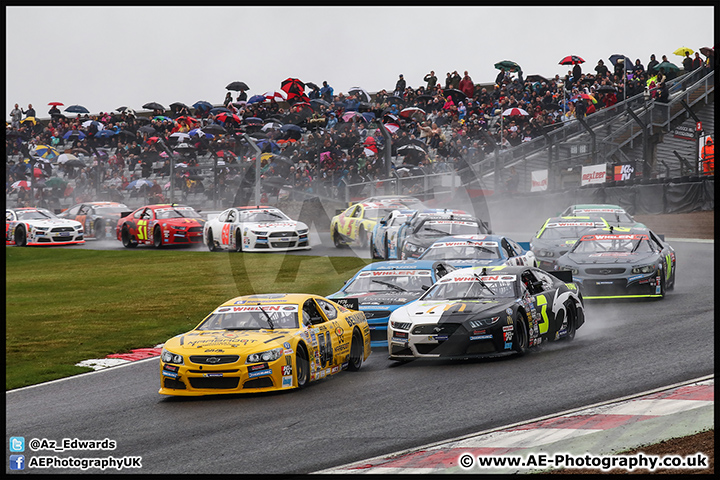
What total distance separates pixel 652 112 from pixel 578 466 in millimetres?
23858

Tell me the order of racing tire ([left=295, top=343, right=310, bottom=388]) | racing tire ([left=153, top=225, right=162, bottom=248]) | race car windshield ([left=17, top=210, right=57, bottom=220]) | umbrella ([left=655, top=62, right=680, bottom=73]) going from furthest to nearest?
race car windshield ([left=17, top=210, right=57, bottom=220]), umbrella ([left=655, top=62, right=680, bottom=73]), racing tire ([left=153, top=225, right=162, bottom=248]), racing tire ([left=295, top=343, right=310, bottom=388])

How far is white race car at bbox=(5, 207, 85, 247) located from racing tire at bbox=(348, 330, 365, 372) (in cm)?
2209

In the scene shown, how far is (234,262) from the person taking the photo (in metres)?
25.2

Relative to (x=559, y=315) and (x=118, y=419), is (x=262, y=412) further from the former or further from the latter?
(x=559, y=315)

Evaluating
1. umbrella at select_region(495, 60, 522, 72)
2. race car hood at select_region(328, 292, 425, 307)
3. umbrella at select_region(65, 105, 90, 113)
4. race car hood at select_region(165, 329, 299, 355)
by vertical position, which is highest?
umbrella at select_region(495, 60, 522, 72)

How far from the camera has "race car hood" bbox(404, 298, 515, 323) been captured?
1131cm

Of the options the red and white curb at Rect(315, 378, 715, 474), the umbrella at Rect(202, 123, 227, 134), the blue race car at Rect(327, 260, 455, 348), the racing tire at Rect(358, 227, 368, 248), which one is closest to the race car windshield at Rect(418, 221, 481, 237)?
the racing tire at Rect(358, 227, 368, 248)

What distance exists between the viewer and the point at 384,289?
13789 millimetres

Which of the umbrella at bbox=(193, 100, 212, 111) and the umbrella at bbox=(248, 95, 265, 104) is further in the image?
the umbrella at bbox=(193, 100, 212, 111)

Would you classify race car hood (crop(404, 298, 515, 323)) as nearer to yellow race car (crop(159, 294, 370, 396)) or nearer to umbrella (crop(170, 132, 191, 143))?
yellow race car (crop(159, 294, 370, 396))

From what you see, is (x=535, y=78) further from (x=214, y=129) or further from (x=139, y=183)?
(x=139, y=183)

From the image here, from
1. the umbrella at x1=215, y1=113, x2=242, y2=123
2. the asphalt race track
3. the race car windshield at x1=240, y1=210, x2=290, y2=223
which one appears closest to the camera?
the asphalt race track

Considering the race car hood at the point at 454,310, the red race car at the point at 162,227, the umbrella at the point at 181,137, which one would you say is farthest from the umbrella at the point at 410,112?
the race car hood at the point at 454,310

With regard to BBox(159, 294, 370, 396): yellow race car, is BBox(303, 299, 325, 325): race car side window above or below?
above
